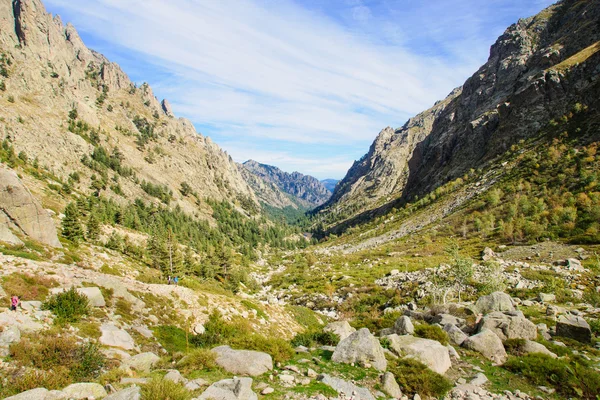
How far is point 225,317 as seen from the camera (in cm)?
1973

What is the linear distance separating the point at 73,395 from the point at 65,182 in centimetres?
12022

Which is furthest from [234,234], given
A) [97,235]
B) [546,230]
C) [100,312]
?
[100,312]

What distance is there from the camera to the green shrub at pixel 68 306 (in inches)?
462

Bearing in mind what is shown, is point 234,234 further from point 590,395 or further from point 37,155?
point 590,395

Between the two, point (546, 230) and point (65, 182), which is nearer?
point (546, 230)

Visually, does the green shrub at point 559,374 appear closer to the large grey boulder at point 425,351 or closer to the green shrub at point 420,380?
the large grey boulder at point 425,351

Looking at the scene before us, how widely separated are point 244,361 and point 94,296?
31.3 feet

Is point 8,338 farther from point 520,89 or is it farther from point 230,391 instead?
point 520,89

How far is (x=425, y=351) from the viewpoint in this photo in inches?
436

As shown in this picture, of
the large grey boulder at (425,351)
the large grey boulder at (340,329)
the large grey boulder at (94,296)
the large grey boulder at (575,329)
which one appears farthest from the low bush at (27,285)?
the large grey boulder at (575,329)

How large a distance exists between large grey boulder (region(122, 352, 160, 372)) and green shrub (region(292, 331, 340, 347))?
648 centimetres

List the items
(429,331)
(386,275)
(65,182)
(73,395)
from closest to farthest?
(73,395) → (429,331) → (386,275) → (65,182)

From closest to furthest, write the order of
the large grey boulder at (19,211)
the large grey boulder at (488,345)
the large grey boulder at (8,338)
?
the large grey boulder at (8,338) < the large grey boulder at (488,345) < the large grey boulder at (19,211)

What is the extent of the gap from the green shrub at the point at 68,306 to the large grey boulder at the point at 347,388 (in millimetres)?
10609
